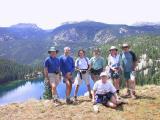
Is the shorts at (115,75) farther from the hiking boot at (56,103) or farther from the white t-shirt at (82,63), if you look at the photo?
the hiking boot at (56,103)

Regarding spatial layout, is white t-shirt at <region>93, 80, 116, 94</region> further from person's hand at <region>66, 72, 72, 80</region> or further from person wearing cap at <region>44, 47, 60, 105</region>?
person wearing cap at <region>44, 47, 60, 105</region>

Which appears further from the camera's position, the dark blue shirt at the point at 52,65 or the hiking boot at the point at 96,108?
the dark blue shirt at the point at 52,65

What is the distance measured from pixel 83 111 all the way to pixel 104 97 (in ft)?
4.44

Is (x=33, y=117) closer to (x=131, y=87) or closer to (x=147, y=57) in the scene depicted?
(x=131, y=87)

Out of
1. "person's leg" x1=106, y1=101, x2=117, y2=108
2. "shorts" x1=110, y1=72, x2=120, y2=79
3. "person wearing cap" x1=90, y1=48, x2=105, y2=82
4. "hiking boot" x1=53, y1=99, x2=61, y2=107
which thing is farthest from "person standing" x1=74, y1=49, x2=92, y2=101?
"person's leg" x1=106, y1=101, x2=117, y2=108

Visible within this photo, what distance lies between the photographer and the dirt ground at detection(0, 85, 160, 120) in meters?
15.7

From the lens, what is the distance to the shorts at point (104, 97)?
1688 cm

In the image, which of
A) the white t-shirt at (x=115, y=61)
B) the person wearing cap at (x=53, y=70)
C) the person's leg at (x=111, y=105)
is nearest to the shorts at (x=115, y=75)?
the white t-shirt at (x=115, y=61)

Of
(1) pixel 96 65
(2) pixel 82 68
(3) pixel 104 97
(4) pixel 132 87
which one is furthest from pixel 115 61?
(3) pixel 104 97

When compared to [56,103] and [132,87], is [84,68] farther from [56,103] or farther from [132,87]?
[132,87]

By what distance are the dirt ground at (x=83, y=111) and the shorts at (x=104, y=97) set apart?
39cm

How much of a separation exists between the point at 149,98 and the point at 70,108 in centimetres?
446

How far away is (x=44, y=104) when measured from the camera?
1816 centimetres

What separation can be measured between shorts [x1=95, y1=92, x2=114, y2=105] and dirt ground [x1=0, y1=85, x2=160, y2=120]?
1.29 ft
